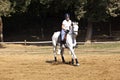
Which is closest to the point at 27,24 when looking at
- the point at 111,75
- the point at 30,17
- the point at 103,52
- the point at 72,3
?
the point at 30,17

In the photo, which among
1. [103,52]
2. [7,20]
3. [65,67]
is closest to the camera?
[65,67]

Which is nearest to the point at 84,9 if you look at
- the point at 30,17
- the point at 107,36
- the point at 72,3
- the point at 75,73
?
the point at 72,3

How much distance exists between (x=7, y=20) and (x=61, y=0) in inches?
554

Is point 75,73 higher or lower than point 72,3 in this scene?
lower

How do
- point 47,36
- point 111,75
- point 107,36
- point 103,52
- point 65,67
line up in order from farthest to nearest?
1. point 47,36
2. point 107,36
3. point 103,52
4. point 65,67
5. point 111,75

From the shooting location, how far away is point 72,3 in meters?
32.3

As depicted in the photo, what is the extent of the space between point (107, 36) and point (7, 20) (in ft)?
42.6

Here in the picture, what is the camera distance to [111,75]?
1454 cm

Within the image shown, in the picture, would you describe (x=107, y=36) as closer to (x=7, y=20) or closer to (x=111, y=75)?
(x=7, y=20)

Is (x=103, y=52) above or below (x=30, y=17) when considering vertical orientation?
below

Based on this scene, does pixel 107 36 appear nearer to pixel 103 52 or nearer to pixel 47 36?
pixel 47 36

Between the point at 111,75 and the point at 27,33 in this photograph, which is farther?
the point at 27,33

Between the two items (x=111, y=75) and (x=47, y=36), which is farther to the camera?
(x=47, y=36)

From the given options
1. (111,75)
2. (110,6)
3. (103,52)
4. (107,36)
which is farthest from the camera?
(107,36)
